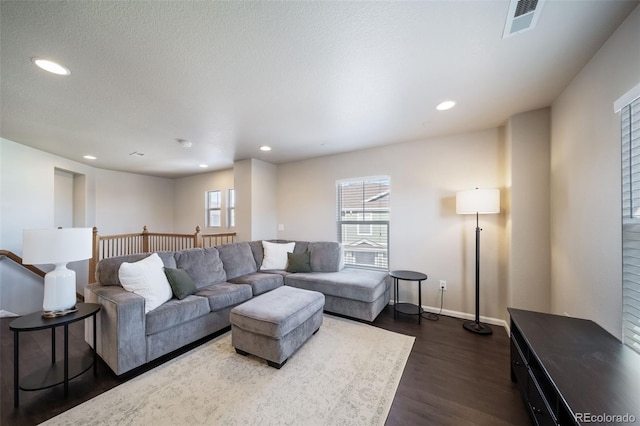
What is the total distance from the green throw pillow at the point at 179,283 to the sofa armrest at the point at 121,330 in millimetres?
401

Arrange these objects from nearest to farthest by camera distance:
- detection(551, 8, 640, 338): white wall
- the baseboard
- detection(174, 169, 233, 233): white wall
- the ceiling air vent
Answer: the ceiling air vent < detection(551, 8, 640, 338): white wall < the baseboard < detection(174, 169, 233, 233): white wall

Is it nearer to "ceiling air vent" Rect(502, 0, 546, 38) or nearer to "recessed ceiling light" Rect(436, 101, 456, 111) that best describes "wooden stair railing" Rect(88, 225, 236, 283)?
"recessed ceiling light" Rect(436, 101, 456, 111)

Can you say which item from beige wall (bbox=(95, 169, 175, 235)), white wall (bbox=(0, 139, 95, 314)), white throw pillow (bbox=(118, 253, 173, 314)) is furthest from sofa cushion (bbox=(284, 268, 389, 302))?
beige wall (bbox=(95, 169, 175, 235))

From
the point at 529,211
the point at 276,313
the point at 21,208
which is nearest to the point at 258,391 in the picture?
the point at 276,313

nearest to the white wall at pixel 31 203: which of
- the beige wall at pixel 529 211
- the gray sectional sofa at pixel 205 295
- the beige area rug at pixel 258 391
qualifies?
the gray sectional sofa at pixel 205 295

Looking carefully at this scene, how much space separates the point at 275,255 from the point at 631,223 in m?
3.78

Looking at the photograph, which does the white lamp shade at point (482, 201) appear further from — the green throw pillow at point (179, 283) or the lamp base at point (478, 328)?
the green throw pillow at point (179, 283)

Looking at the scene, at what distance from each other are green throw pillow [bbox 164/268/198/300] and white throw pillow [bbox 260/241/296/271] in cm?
142

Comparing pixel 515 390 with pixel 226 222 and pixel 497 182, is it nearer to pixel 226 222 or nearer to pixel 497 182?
pixel 497 182

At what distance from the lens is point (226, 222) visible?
5.76 meters

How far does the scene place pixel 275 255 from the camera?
4016 millimetres

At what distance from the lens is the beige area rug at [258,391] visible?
5.14 feet

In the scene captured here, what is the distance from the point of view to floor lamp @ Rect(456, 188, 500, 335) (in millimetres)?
2662

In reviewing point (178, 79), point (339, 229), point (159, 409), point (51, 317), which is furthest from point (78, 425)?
point (339, 229)
